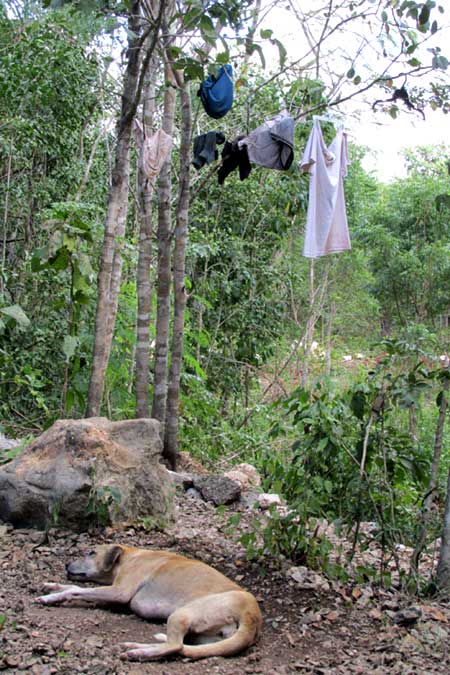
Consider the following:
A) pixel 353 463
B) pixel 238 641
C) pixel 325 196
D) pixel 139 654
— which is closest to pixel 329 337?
pixel 325 196

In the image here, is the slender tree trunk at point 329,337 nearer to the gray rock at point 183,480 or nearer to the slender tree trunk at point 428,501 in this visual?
the gray rock at point 183,480

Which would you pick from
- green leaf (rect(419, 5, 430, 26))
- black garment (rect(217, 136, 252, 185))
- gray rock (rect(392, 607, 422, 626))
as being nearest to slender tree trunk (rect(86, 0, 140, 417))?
black garment (rect(217, 136, 252, 185))

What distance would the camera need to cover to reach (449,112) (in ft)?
20.3

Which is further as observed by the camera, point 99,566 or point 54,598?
point 99,566

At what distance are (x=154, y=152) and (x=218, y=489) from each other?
3230mm

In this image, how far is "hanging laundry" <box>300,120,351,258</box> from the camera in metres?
6.24

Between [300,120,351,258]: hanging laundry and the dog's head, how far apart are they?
122 inches

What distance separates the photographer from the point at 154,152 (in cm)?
707

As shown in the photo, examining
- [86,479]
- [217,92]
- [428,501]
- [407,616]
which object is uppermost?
[217,92]

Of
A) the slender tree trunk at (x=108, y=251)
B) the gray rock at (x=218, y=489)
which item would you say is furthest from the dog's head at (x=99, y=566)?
the gray rock at (x=218, y=489)

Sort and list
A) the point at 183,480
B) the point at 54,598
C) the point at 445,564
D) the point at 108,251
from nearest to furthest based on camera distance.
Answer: the point at 54,598 → the point at 445,564 → the point at 108,251 → the point at 183,480

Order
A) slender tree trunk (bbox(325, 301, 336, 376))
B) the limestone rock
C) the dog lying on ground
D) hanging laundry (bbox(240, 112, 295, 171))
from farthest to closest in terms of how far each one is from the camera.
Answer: slender tree trunk (bbox(325, 301, 336, 376)) < the limestone rock < hanging laundry (bbox(240, 112, 295, 171)) < the dog lying on ground

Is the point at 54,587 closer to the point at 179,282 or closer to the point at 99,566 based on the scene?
the point at 99,566

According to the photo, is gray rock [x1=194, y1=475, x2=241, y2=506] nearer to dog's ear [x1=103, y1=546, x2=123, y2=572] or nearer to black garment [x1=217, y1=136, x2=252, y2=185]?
dog's ear [x1=103, y1=546, x2=123, y2=572]
